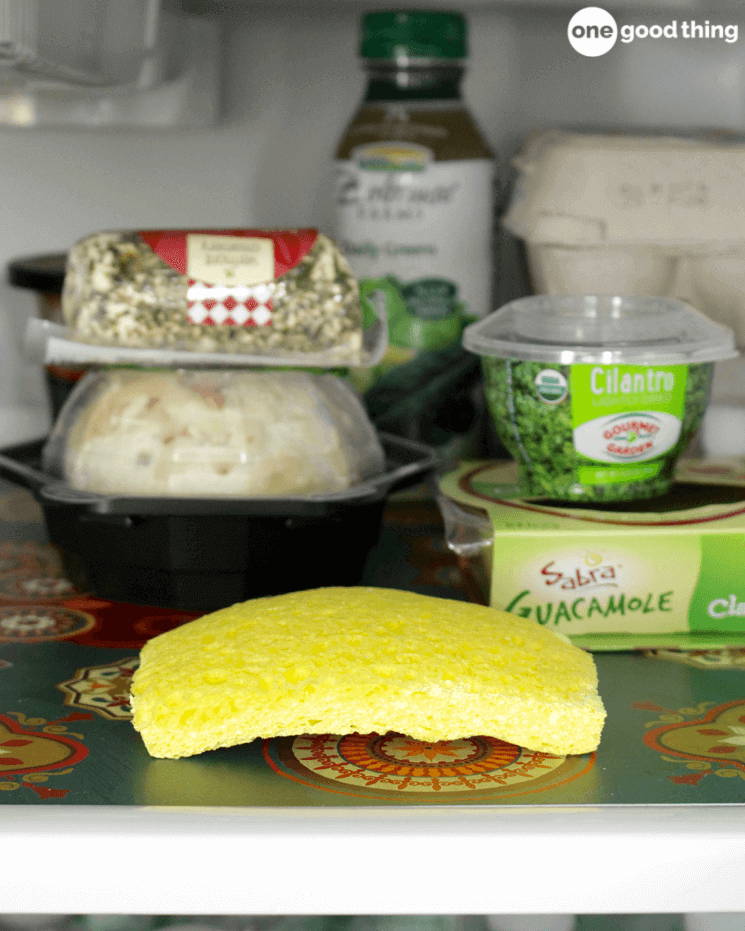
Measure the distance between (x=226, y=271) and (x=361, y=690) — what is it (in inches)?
13.9

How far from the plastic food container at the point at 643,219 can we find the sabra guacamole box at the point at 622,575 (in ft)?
1.15

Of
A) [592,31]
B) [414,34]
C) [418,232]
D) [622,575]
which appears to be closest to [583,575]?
[622,575]

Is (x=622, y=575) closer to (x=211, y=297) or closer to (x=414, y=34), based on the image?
(x=211, y=297)

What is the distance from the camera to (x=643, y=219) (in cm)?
97

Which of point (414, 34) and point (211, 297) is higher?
point (414, 34)

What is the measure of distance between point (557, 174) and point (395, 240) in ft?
0.53

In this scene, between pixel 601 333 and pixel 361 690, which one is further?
pixel 601 333

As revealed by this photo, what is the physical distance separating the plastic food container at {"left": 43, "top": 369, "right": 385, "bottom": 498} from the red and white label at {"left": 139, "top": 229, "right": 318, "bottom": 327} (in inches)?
1.7

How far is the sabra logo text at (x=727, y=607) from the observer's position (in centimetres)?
69

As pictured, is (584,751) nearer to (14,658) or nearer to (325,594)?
(325,594)

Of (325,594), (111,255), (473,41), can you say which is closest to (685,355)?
(325,594)

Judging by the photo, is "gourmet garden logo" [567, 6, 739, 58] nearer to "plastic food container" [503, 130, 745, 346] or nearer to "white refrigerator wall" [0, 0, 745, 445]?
"white refrigerator wall" [0, 0, 745, 445]

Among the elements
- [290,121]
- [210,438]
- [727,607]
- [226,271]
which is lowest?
[727,607]

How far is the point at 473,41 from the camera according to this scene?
1.15 m
